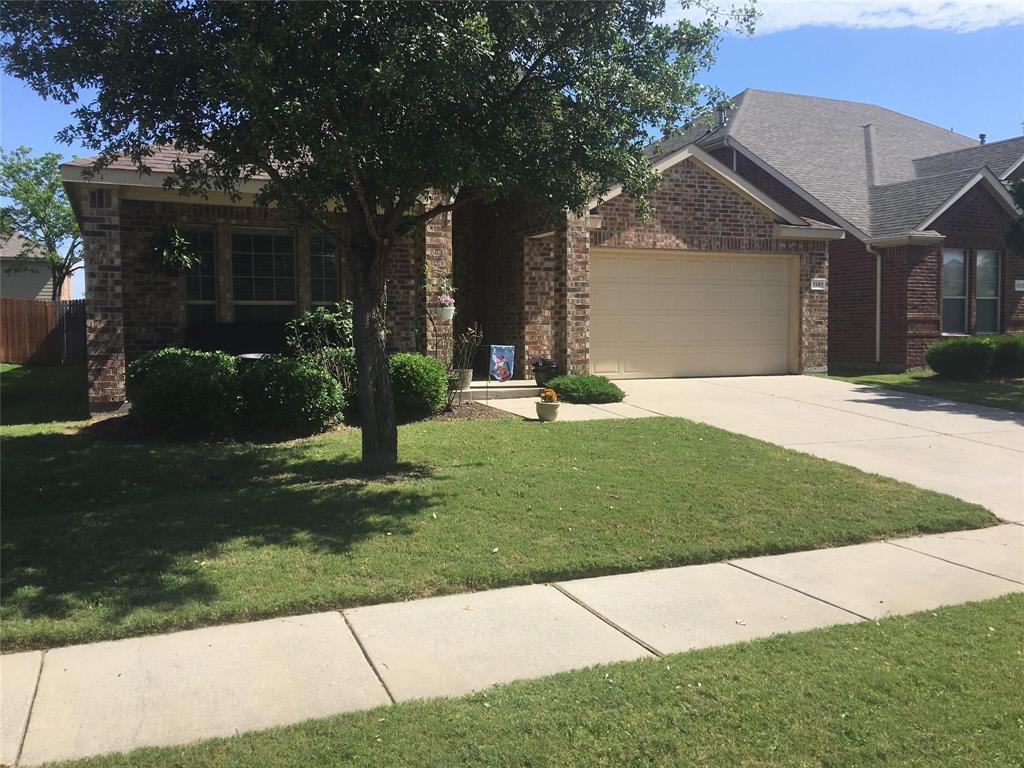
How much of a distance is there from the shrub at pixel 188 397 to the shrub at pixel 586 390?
5.39 m

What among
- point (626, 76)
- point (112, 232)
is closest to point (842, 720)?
point (626, 76)

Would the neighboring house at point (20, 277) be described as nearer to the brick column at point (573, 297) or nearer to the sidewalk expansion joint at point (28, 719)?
the brick column at point (573, 297)

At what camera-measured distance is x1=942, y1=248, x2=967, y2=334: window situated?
1944cm

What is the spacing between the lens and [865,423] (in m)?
11.6

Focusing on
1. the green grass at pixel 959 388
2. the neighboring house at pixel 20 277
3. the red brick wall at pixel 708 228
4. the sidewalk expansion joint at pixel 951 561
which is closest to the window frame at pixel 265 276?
the red brick wall at pixel 708 228

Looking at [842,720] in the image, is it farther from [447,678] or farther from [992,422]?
[992,422]

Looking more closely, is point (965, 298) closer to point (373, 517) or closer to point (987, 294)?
point (987, 294)

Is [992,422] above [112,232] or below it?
below

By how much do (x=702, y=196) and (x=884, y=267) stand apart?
608 centimetres

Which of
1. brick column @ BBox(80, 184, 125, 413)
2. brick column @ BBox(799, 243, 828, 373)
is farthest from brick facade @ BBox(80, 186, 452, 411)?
brick column @ BBox(799, 243, 828, 373)

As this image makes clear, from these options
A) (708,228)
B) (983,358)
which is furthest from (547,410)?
(983,358)

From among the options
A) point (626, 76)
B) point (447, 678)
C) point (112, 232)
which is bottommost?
point (447, 678)

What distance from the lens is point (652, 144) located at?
8.31 m

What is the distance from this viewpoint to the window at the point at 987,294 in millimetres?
19797
